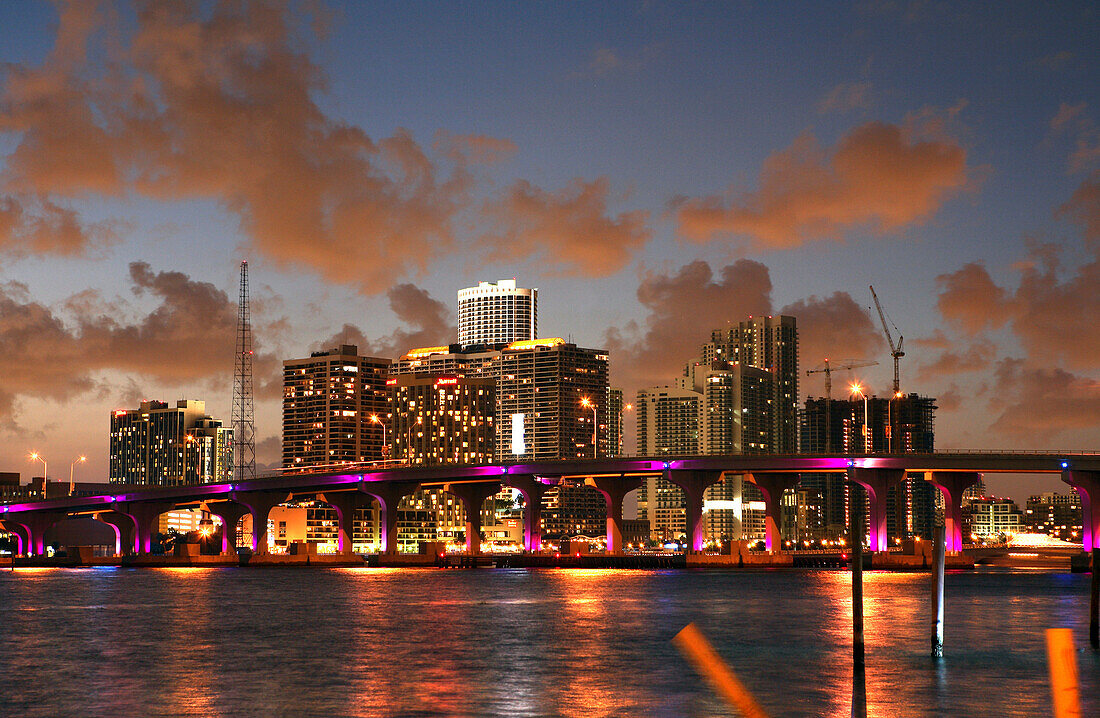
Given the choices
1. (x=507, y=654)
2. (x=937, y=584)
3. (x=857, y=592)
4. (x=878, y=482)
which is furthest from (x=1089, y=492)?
(x=857, y=592)

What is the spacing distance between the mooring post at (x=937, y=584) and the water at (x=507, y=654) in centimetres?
106

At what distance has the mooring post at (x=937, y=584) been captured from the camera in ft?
182

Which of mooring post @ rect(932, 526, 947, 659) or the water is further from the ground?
mooring post @ rect(932, 526, 947, 659)

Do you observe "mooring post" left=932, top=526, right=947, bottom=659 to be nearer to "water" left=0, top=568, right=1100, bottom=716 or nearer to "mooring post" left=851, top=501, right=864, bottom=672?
"water" left=0, top=568, right=1100, bottom=716

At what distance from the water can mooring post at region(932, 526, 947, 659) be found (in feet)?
3.48

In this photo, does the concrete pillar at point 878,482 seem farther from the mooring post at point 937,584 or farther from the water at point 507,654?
the mooring post at point 937,584

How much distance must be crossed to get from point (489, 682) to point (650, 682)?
631 centimetres

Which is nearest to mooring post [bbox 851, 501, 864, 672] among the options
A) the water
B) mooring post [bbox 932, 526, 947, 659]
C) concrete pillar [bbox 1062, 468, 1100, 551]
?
the water

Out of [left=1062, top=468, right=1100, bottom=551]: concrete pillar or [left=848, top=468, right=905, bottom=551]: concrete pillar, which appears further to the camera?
[left=848, top=468, right=905, bottom=551]: concrete pillar

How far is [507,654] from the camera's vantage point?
63.6 meters

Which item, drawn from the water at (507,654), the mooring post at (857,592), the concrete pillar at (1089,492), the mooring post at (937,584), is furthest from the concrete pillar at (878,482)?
the mooring post at (857,592)

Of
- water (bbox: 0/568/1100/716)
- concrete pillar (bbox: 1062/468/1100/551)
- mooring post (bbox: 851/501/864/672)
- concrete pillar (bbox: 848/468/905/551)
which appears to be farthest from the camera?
concrete pillar (bbox: 848/468/905/551)

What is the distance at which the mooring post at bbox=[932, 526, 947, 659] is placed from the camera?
182 ft

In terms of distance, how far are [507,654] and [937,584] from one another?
66.6ft
